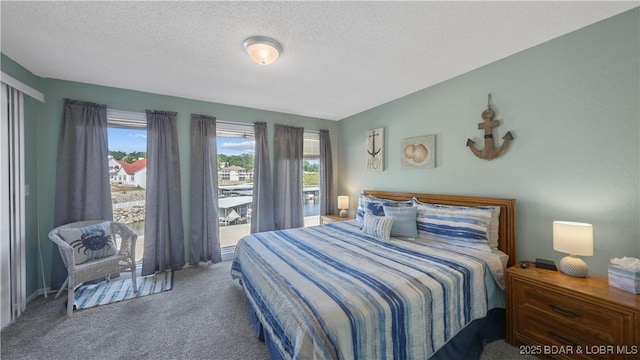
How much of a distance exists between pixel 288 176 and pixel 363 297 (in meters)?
3.15

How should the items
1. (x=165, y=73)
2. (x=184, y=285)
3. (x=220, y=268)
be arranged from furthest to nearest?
(x=220, y=268), (x=184, y=285), (x=165, y=73)

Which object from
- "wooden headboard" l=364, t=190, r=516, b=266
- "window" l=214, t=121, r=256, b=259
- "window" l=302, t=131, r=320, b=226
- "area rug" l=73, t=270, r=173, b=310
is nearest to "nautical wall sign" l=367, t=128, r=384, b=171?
"window" l=302, t=131, r=320, b=226

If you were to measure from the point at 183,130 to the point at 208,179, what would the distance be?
81 cm

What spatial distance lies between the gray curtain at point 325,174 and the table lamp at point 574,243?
3384mm

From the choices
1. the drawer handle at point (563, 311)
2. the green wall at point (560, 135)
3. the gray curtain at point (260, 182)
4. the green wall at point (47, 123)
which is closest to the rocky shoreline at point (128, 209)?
the green wall at point (47, 123)

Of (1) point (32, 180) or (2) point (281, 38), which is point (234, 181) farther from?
(2) point (281, 38)

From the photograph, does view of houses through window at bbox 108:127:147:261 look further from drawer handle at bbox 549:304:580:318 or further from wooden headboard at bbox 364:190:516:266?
drawer handle at bbox 549:304:580:318

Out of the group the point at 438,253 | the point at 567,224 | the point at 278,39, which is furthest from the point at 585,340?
the point at 278,39

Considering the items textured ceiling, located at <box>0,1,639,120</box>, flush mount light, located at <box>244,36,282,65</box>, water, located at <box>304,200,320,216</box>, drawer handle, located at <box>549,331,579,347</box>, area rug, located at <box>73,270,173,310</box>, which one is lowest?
area rug, located at <box>73,270,173,310</box>

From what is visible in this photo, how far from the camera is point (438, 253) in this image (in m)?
2.15

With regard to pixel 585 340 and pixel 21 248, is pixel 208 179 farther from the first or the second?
pixel 585 340

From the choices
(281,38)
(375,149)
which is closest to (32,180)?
(281,38)

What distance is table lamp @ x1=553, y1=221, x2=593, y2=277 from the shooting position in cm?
173

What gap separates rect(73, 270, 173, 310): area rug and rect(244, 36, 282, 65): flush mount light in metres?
2.87
